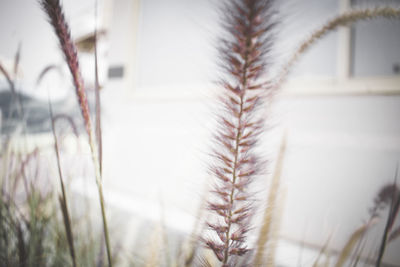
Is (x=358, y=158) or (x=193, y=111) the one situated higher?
(x=193, y=111)

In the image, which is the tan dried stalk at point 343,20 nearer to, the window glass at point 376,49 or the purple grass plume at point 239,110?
the purple grass plume at point 239,110

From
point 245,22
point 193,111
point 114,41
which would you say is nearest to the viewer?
point 245,22

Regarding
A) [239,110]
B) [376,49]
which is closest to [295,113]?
[376,49]

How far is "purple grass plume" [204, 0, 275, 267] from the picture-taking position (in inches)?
4.4

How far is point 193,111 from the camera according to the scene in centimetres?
86

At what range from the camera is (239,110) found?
0.12m

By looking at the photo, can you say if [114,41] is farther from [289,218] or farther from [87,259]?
[289,218]

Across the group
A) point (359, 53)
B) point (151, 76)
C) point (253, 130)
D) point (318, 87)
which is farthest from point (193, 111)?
point (253, 130)

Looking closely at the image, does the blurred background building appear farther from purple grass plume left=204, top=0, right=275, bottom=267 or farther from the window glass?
purple grass plume left=204, top=0, right=275, bottom=267

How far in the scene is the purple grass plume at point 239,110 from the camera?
0.11m

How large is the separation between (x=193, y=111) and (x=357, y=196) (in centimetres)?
65

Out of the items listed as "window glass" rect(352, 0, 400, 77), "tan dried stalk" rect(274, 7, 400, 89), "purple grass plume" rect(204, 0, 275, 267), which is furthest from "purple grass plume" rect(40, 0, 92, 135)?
"window glass" rect(352, 0, 400, 77)

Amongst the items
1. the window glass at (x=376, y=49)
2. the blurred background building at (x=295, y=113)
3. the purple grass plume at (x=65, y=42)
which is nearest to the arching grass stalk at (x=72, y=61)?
the purple grass plume at (x=65, y=42)

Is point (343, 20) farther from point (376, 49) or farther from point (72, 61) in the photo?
point (376, 49)
